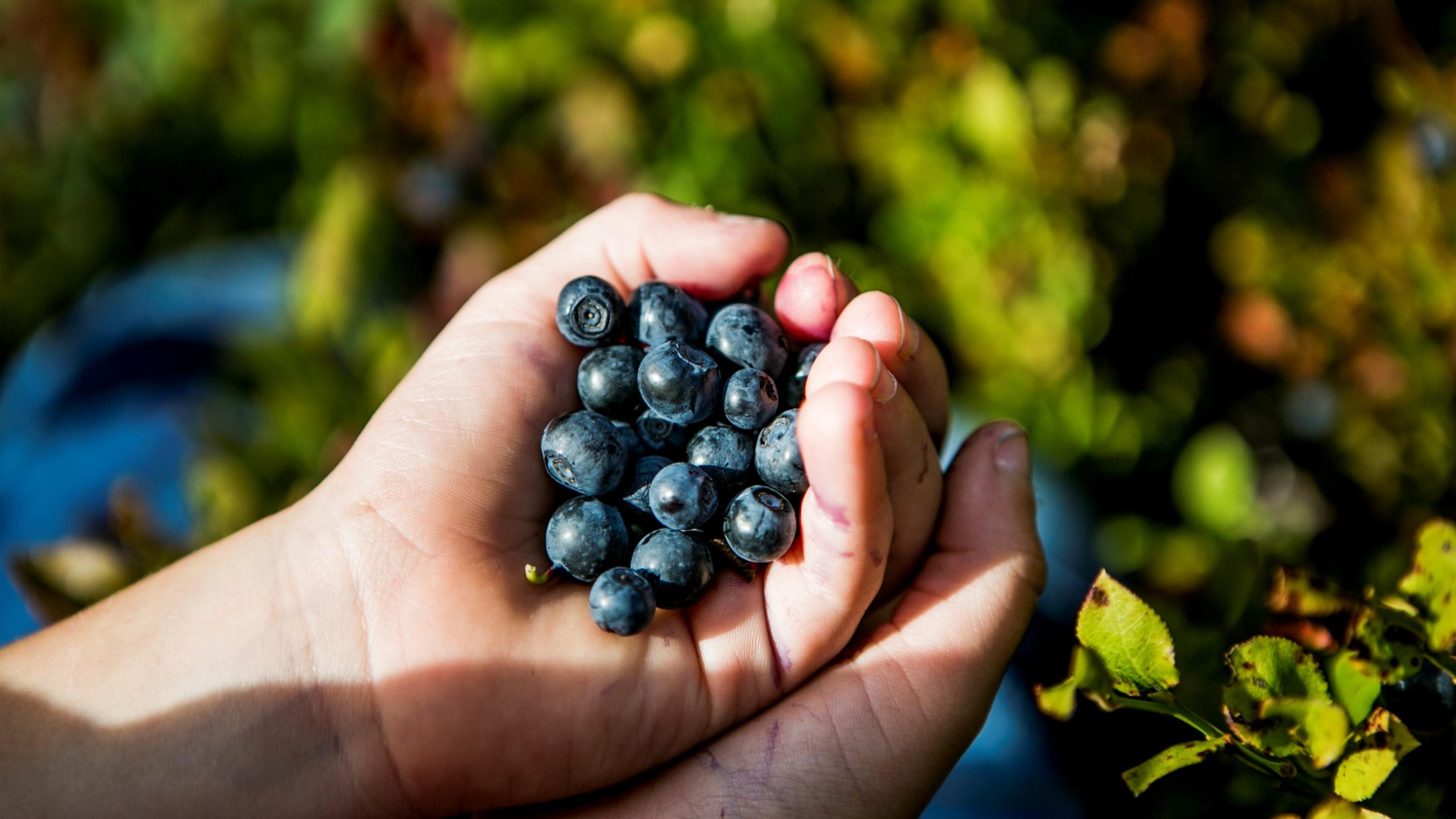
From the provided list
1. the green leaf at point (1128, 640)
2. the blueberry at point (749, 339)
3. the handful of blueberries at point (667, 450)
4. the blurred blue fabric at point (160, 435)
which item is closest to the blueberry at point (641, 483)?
the handful of blueberries at point (667, 450)

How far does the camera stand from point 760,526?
1313 mm

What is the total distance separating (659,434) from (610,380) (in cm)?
14

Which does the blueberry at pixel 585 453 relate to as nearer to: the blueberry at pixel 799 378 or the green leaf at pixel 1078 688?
the blueberry at pixel 799 378

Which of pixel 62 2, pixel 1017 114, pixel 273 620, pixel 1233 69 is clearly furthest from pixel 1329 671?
pixel 62 2

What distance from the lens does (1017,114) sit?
223 cm

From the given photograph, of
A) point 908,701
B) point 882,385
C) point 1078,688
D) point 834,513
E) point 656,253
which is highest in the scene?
point 656,253

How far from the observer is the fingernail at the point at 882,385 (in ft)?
4.10

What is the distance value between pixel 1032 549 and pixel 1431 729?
0.59m

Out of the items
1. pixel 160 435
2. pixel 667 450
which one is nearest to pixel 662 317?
pixel 667 450

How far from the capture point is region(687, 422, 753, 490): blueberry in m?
1.45

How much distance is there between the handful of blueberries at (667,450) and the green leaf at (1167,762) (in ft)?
1.79

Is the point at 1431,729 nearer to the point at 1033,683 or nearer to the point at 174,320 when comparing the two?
the point at 1033,683

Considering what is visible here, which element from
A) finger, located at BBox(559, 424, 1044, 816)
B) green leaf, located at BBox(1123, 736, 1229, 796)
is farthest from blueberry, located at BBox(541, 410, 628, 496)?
green leaf, located at BBox(1123, 736, 1229, 796)

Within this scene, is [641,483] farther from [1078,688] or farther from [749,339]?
[1078,688]
